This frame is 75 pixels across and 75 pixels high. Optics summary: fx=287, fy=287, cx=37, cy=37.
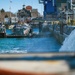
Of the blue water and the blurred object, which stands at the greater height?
the blurred object

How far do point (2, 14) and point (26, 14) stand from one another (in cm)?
1581

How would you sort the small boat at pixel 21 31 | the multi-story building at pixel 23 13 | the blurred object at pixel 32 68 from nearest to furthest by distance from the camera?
the blurred object at pixel 32 68
the small boat at pixel 21 31
the multi-story building at pixel 23 13

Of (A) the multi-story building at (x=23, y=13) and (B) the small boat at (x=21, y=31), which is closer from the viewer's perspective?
(B) the small boat at (x=21, y=31)

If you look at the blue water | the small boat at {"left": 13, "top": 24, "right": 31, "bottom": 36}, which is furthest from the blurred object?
the small boat at {"left": 13, "top": 24, "right": 31, "bottom": 36}

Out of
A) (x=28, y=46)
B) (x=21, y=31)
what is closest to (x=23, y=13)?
(x=21, y=31)

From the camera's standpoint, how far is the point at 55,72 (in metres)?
1.01

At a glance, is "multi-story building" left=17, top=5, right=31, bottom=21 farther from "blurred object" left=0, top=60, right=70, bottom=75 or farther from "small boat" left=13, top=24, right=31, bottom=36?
"blurred object" left=0, top=60, right=70, bottom=75

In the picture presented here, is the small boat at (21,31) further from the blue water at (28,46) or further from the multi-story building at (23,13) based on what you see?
the multi-story building at (23,13)

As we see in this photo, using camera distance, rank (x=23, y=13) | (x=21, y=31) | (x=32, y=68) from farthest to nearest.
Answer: (x=23, y=13) < (x=21, y=31) < (x=32, y=68)

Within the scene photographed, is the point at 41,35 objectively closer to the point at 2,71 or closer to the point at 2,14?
the point at 2,71

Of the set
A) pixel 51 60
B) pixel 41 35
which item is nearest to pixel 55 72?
pixel 51 60

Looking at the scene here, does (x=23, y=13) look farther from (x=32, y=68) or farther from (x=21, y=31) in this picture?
(x=32, y=68)

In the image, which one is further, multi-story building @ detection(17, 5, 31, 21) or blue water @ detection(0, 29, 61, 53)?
multi-story building @ detection(17, 5, 31, 21)

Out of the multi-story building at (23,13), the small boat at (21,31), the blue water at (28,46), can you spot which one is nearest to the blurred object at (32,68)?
the blue water at (28,46)
